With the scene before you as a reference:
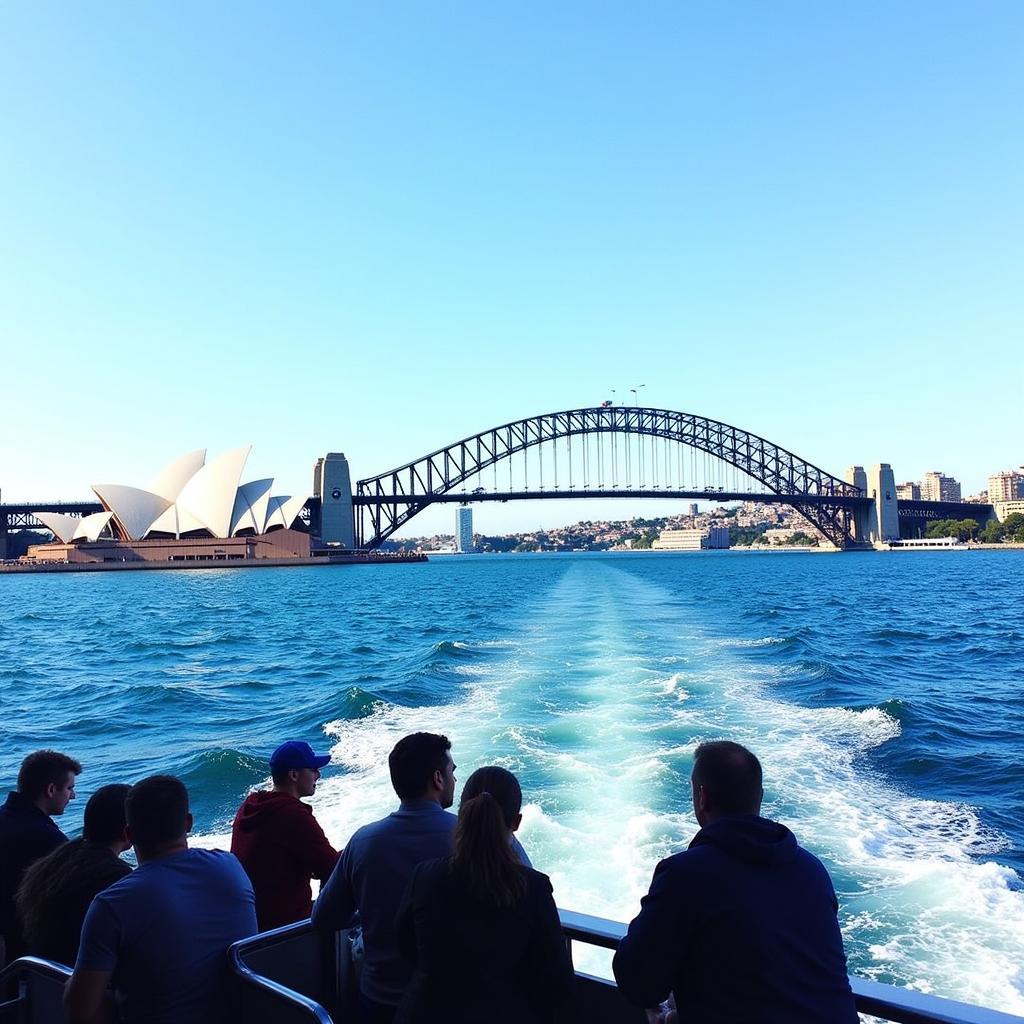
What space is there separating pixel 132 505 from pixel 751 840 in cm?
8879

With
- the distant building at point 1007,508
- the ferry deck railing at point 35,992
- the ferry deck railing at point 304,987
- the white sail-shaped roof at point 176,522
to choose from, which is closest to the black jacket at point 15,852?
the ferry deck railing at point 304,987

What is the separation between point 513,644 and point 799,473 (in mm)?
100790

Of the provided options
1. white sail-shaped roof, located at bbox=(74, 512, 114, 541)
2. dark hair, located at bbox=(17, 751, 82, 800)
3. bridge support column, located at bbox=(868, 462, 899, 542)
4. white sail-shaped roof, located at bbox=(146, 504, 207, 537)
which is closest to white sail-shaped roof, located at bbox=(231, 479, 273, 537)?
white sail-shaped roof, located at bbox=(146, 504, 207, 537)

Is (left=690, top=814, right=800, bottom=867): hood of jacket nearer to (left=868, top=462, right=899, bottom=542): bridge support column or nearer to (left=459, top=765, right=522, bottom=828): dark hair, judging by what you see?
(left=459, top=765, right=522, bottom=828): dark hair

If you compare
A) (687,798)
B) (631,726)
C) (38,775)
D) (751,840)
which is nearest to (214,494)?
(631,726)

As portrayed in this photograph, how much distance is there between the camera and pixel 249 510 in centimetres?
8550

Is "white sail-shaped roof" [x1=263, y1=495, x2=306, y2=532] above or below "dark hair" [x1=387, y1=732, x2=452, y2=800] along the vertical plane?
above

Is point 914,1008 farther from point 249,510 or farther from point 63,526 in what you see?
point 63,526

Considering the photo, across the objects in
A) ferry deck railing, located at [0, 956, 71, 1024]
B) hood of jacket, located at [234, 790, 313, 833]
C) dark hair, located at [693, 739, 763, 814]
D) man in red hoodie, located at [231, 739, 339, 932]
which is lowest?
ferry deck railing, located at [0, 956, 71, 1024]

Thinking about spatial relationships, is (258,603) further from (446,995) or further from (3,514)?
(3,514)

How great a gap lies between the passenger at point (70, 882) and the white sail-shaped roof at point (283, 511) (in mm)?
86506

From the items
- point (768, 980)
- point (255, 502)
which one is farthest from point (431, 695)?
point (255, 502)

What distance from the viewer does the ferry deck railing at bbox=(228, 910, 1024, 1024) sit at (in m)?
1.93

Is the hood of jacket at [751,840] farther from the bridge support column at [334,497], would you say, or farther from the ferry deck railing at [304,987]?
the bridge support column at [334,497]
